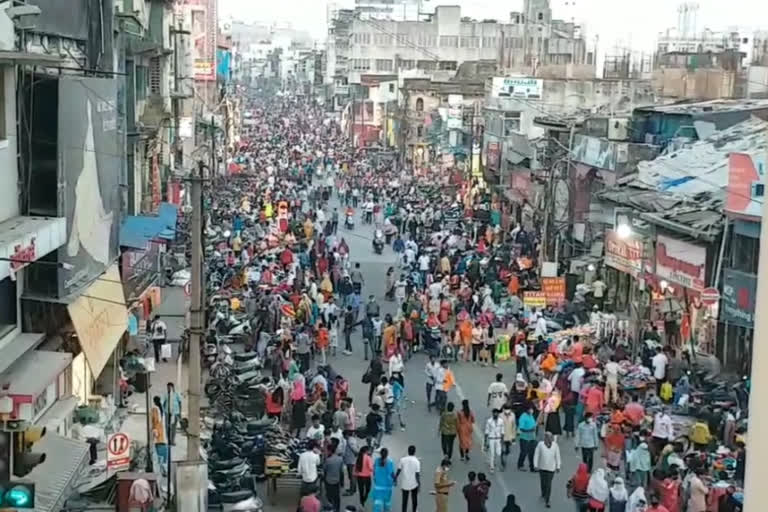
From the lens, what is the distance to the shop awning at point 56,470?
13414mm

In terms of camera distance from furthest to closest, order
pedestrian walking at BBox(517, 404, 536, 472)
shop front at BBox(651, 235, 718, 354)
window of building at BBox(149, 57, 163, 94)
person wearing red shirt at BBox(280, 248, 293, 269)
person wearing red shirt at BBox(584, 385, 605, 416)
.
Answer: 1. window of building at BBox(149, 57, 163, 94)
2. person wearing red shirt at BBox(280, 248, 293, 269)
3. shop front at BBox(651, 235, 718, 354)
4. person wearing red shirt at BBox(584, 385, 605, 416)
5. pedestrian walking at BBox(517, 404, 536, 472)

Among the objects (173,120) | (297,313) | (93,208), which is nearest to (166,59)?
(173,120)

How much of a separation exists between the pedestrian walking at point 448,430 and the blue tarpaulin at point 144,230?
25.5ft

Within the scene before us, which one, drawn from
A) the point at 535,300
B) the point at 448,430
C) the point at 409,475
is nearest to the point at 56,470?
the point at 409,475

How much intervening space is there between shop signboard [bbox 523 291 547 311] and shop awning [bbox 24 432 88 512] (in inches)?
549

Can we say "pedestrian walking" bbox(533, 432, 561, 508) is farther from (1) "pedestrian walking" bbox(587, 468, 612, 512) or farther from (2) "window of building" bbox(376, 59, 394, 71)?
(2) "window of building" bbox(376, 59, 394, 71)

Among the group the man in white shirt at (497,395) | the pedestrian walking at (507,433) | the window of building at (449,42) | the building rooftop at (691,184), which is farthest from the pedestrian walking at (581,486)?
the window of building at (449,42)

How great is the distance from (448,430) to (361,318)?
1144cm

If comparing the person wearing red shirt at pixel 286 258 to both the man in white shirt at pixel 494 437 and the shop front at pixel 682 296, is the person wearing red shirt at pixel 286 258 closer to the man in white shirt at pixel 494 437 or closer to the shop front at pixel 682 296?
the shop front at pixel 682 296

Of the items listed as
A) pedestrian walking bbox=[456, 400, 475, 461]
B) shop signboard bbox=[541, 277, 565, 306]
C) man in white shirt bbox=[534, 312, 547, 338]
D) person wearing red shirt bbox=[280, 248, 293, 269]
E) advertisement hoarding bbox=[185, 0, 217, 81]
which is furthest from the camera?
advertisement hoarding bbox=[185, 0, 217, 81]

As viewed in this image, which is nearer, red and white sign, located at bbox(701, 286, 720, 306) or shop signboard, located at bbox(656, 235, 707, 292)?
red and white sign, located at bbox(701, 286, 720, 306)

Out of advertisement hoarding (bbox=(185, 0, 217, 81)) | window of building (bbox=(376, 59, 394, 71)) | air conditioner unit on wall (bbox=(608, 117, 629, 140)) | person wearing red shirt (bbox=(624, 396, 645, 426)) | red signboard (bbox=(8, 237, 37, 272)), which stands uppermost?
advertisement hoarding (bbox=(185, 0, 217, 81))

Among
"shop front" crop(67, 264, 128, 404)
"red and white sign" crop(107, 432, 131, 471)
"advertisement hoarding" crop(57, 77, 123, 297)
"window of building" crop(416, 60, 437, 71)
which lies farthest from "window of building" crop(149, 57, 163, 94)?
"window of building" crop(416, 60, 437, 71)

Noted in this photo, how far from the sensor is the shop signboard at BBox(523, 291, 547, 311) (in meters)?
28.2
